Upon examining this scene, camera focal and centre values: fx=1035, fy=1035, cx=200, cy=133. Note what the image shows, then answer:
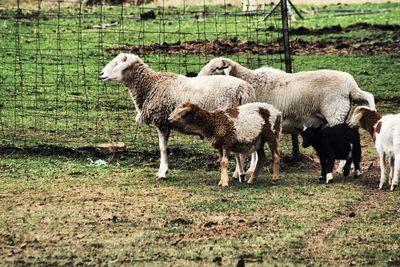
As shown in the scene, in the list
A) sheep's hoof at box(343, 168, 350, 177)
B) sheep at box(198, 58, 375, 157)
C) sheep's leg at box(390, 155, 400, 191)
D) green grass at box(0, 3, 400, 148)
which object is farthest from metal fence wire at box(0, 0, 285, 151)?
sheep's leg at box(390, 155, 400, 191)

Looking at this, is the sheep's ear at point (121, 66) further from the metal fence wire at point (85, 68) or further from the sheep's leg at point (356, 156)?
the sheep's leg at point (356, 156)

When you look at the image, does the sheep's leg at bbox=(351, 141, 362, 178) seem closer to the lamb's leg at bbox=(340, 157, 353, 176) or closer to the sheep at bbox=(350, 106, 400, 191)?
the lamb's leg at bbox=(340, 157, 353, 176)

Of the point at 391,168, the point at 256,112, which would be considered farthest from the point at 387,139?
the point at 256,112

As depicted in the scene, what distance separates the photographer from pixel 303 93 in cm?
1455

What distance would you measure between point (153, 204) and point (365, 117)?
3523 millimetres

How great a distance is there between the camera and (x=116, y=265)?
940cm

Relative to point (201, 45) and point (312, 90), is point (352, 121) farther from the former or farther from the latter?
point (201, 45)

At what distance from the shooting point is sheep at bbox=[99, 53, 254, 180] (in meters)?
13.9

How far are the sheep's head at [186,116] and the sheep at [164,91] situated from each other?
563 millimetres

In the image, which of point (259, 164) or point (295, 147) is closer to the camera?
point (259, 164)

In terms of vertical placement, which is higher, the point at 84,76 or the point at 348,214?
the point at 84,76

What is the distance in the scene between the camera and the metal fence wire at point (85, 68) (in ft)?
54.8

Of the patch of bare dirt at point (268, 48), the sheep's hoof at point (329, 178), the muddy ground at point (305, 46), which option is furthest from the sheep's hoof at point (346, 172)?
the patch of bare dirt at point (268, 48)

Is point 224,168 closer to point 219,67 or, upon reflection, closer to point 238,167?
point 238,167
